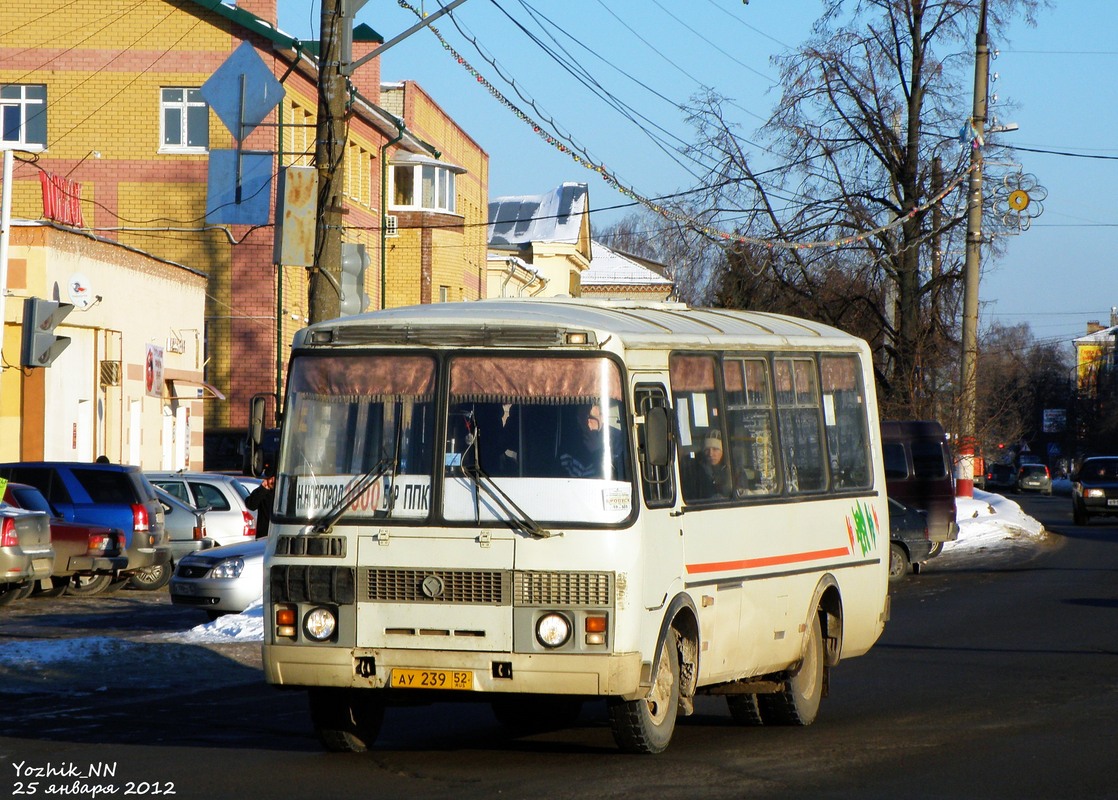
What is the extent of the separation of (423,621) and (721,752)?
2082mm

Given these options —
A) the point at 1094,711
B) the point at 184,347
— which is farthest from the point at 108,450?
the point at 1094,711

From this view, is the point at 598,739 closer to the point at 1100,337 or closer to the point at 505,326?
the point at 505,326

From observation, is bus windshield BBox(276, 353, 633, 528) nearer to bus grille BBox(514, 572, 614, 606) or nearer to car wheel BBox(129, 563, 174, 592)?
bus grille BBox(514, 572, 614, 606)

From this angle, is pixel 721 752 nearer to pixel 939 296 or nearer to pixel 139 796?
pixel 139 796

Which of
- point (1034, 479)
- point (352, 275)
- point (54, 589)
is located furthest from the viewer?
point (1034, 479)

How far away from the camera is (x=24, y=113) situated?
141 feet

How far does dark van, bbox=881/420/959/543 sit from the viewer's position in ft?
93.0

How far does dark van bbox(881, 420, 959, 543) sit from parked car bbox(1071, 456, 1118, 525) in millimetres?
15837

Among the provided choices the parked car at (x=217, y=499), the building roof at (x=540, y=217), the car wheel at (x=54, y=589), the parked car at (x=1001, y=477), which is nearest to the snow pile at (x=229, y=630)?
the car wheel at (x=54, y=589)

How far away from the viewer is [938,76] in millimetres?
38906

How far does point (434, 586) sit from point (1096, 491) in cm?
3731

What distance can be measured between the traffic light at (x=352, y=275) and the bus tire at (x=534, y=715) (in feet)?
18.0

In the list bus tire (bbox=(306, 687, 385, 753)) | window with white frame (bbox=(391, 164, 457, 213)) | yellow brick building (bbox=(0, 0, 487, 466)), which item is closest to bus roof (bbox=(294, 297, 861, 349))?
bus tire (bbox=(306, 687, 385, 753))

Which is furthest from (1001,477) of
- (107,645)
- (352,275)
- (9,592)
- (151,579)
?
(107,645)
